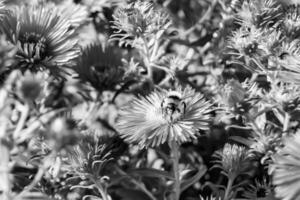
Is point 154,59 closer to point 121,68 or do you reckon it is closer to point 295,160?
point 121,68

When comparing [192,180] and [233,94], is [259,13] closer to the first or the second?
[233,94]

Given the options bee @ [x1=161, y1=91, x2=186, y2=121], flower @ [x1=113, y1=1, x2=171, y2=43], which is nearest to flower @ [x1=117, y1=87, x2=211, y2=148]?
bee @ [x1=161, y1=91, x2=186, y2=121]

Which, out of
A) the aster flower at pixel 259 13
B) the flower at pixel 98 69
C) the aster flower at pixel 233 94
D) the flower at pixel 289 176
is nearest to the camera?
the flower at pixel 289 176

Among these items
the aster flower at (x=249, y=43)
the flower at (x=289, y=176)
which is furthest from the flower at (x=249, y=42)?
the flower at (x=289, y=176)

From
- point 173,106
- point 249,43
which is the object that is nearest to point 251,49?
point 249,43

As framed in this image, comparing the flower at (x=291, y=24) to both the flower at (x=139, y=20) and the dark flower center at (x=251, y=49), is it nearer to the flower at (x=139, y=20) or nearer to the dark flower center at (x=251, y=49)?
the dark flower center at (x=251, y=49)

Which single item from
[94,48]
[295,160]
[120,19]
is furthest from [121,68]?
→ [295,160]
